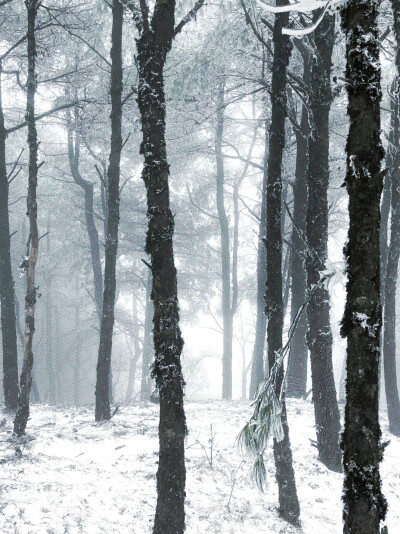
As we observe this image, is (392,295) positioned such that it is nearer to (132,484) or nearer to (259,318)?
(259,318)

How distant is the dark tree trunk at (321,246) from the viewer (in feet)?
25.7

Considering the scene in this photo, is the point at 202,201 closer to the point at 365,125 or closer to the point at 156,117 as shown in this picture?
the point at 156,117

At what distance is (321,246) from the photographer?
793 cm

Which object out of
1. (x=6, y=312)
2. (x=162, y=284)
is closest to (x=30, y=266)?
(x=6, y=312)

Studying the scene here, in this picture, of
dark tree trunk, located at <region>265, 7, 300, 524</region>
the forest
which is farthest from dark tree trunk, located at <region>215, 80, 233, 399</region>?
dark tree trunk, located at <region>265, 7, 300, 524</region>

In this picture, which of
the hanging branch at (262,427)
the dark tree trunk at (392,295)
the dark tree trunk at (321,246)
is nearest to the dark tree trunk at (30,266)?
the dark tree trunk at (321,246)

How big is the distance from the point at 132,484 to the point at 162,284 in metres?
3.16

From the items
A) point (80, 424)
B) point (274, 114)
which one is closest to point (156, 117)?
point (274, 114)

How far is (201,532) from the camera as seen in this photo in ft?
18.6

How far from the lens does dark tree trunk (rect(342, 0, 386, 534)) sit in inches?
101

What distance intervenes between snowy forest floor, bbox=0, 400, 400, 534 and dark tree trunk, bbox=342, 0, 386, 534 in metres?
1.78

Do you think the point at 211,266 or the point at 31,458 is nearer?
the point at 31,458

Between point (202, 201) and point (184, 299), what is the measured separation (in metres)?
5.79

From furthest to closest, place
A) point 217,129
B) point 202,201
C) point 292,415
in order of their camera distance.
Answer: point 202,201
point 217,129
point 292,415
